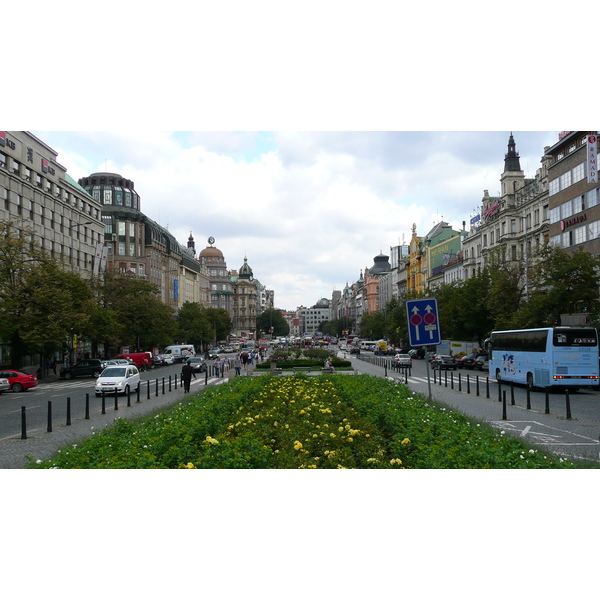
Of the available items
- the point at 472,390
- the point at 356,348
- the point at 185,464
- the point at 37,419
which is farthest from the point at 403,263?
the point at 185,464

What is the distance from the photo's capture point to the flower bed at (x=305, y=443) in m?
9.02

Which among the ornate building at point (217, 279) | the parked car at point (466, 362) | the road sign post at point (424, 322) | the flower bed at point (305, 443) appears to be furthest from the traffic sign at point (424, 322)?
Result: the ornate building at point (217, 279)

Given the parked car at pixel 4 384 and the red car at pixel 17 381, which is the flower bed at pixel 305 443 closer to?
the parked car at pixel 4 384

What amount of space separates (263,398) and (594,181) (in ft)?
99.8

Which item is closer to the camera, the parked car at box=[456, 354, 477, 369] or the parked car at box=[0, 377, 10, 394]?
the parked car at box=[0, 377, 10, 394]

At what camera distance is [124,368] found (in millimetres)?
29375

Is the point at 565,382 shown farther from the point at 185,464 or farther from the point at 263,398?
the point at 185,464

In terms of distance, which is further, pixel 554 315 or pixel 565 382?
pixel 554 315

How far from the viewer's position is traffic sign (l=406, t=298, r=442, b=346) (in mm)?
14703

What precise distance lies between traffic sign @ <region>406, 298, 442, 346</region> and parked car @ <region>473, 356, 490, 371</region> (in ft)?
120

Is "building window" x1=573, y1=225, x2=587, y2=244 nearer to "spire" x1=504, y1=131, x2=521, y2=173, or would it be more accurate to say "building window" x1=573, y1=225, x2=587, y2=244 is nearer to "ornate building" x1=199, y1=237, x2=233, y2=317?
"spire" x1=504, y1=131, x2=521, y2=173

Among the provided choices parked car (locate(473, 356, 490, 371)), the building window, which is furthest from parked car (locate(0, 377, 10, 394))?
the building window

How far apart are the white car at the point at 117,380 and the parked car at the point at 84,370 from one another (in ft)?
55.7

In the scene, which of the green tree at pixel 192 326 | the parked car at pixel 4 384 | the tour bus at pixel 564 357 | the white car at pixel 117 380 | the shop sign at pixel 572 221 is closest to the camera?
the tour bus at pixel 564 357
